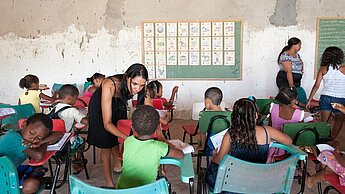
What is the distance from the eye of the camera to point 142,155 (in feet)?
6.86

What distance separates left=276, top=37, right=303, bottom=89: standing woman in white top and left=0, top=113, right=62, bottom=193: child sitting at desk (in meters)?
3.78

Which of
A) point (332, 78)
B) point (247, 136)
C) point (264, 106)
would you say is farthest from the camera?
point (332, 78)

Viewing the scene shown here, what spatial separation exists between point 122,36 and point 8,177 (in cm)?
466

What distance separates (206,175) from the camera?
2504 millimetres

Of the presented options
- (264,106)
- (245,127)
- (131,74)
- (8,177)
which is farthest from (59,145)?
(264,106)

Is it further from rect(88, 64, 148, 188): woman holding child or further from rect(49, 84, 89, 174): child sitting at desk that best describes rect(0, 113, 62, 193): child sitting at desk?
rect(49, 84, 89, 174): child sitting at desk

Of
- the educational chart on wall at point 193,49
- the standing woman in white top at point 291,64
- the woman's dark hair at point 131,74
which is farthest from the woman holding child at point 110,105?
the educational chart on wall at point 193,49

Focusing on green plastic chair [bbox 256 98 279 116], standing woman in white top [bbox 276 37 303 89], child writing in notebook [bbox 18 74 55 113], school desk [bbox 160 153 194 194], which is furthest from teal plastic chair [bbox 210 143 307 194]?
standing woman in white top [bbox 276 37 303 89]

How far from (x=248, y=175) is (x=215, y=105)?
1.61 meters

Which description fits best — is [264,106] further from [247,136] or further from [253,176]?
[253,176]

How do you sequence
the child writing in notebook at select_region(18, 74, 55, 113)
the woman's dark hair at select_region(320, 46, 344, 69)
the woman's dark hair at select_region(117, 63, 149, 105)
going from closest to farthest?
the woman's dark hair at select_region(117, 63, 149, 105) < the woman's dark hair at select_region(320, 46, 344, 69) < the child writing in notebook at select_region(18, 74, 55, 113)

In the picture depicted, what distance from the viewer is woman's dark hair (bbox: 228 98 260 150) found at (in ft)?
7.41

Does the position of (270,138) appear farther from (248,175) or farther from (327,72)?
(327,72)

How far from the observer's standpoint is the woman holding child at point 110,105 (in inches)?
107
